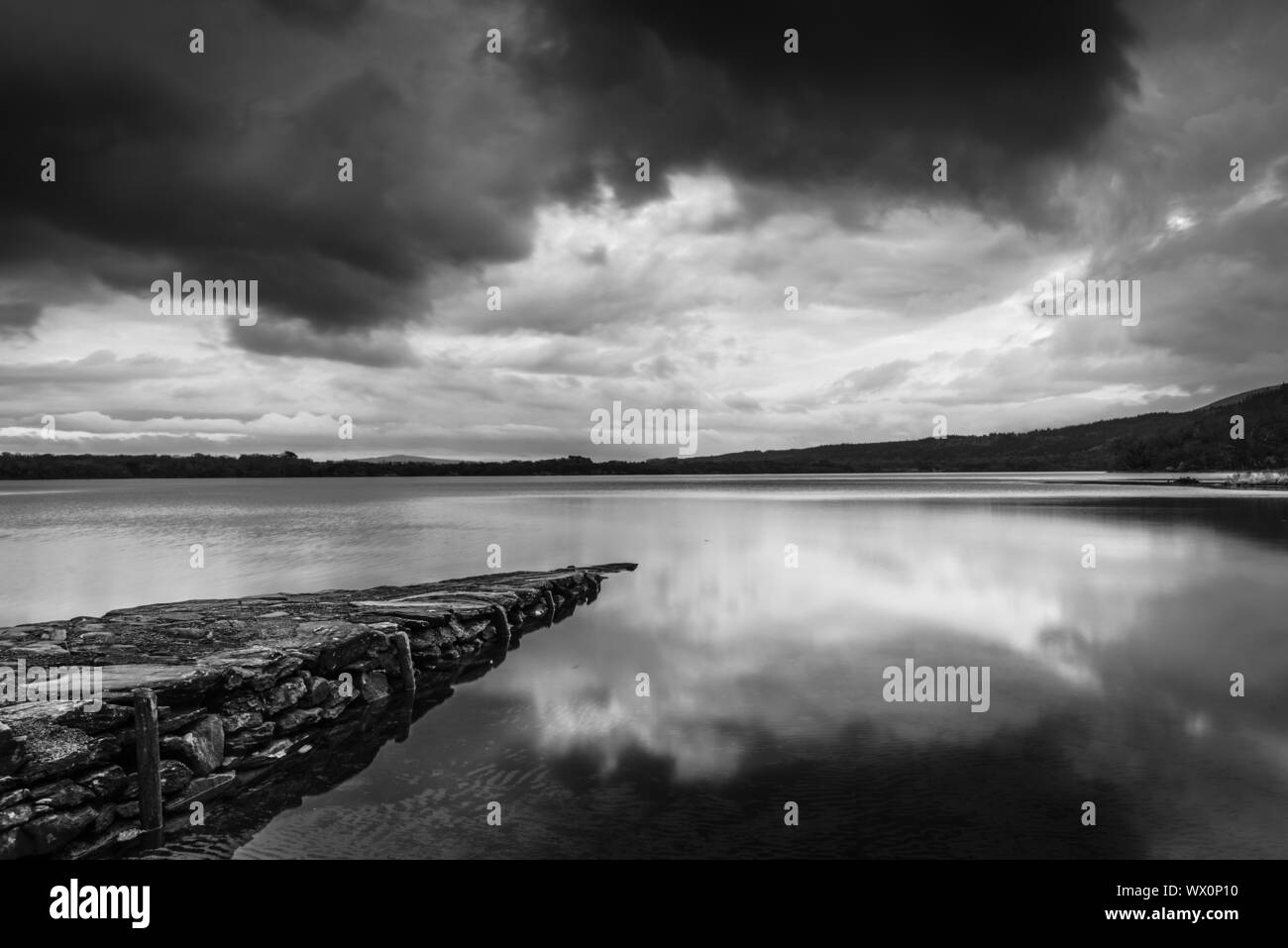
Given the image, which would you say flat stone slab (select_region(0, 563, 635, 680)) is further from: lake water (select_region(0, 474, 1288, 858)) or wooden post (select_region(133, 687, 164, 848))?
lake water (select_region(0, 474, 1288, 858))

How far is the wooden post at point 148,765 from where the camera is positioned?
28.3 ft

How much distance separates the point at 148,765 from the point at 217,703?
6.70 feet

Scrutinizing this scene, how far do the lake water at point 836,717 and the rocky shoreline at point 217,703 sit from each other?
104 cm

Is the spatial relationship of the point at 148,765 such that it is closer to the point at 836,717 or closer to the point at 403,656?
the point at 403,656

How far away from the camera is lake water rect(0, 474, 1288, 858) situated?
8477mm

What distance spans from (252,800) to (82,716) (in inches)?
92.6

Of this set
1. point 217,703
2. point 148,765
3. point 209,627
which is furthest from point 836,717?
point 209,627

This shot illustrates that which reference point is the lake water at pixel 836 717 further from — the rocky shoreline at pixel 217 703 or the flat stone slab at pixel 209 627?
the flat stone slab at pixel 209 627

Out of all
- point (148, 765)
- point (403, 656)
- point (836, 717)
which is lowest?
point (836, 717)

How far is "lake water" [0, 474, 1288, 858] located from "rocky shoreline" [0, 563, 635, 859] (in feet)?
3.41

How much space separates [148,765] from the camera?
8.81 meters

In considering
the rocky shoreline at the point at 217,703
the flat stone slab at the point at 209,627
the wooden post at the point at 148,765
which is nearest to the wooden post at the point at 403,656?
the rocky shoreline at the point at 217,703
